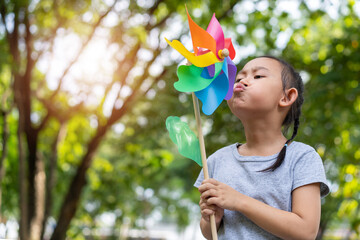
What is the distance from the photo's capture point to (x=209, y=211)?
1.29 metres

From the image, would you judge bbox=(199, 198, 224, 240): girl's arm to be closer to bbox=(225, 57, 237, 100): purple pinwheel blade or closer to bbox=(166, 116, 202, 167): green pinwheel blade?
bbox=(166, 116, 202, 167): green pinwheel blade

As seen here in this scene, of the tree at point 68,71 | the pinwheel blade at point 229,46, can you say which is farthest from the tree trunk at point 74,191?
the pinwheel blade at point 229,46

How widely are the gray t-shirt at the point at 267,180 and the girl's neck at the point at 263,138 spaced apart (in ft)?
0.12

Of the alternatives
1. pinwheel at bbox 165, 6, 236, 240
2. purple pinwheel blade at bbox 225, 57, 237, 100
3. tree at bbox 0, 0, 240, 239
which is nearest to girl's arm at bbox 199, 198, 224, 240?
pinwheel at bbox 165, 6, 236, 240

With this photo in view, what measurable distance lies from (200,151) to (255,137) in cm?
20

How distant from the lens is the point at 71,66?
5746 millimetres

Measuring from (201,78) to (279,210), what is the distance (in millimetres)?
511

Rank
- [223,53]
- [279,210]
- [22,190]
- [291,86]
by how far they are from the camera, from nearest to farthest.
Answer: [279,210] < [223,53] < [291,86] < [22,190]

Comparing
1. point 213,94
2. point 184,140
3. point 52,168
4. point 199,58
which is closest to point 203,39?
point 199,58

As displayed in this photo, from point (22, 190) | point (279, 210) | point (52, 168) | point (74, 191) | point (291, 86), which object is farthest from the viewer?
point (52, 168)

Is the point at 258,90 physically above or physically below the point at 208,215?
above

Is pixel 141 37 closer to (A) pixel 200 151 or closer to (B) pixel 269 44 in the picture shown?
(B) pixel 269 44

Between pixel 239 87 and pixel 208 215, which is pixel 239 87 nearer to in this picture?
pixel 239 87

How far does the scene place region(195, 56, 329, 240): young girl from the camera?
Result: 1.25 meters
